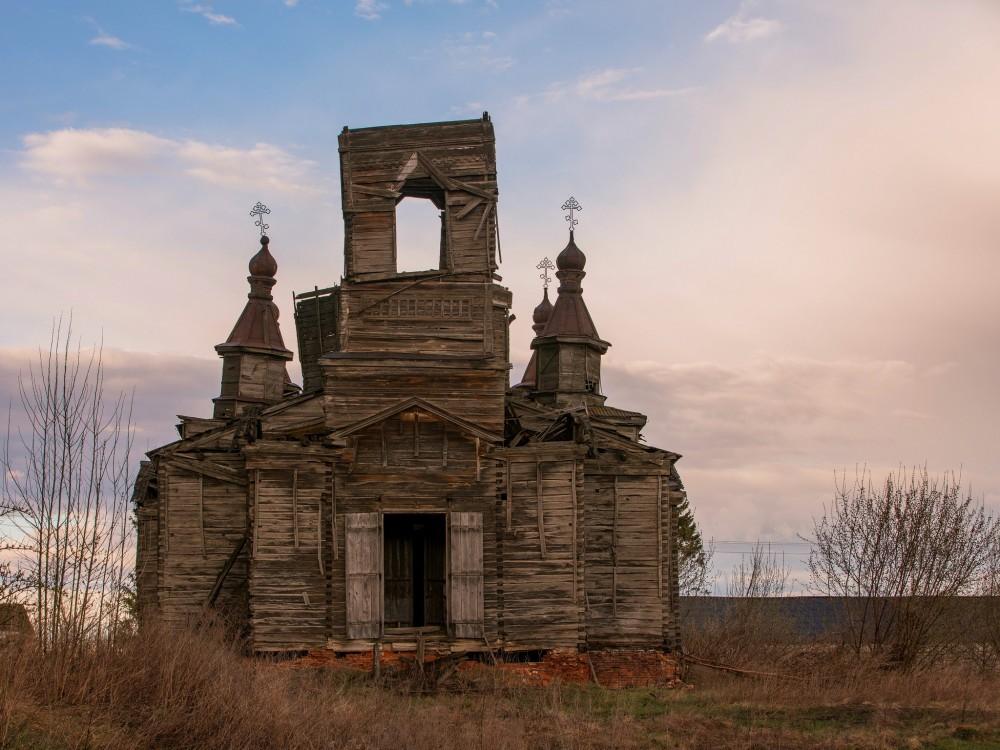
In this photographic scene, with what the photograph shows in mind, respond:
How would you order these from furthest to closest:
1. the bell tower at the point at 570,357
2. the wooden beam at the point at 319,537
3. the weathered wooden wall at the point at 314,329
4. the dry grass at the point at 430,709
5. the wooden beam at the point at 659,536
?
the bell tower at the point at 570,357, the weathered wooden wall at the point at 314,329, the wooden beam at the point at 659,536, the wooden beam at the point at 319,537, the dry grass at the point at 430,709

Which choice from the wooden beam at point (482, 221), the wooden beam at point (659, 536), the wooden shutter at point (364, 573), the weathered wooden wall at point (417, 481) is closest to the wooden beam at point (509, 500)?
the weathered wooden wall at point (417, 481)

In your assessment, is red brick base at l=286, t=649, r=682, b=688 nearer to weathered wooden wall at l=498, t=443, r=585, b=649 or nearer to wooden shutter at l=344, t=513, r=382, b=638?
weathered wooden wall at l=498, t=443, r=585, b=649

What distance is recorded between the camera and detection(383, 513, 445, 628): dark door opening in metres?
24.9

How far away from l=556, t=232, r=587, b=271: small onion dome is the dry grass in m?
14.7

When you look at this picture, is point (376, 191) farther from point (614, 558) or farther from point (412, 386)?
point (614, 558)

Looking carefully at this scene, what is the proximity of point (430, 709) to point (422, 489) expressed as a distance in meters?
5.50

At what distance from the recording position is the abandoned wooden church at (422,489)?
21.6 m

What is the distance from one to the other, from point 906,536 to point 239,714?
53.8ft

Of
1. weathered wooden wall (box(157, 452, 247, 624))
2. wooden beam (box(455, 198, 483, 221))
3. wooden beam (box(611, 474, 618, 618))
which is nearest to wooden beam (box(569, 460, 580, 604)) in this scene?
wooden beam (box(611, 474, 618, 618))

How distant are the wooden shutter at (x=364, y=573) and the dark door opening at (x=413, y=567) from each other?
328 centimetres

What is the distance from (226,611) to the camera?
24297 millimetres

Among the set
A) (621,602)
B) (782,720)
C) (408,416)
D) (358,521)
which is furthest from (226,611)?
(782,720)

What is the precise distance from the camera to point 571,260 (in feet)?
113

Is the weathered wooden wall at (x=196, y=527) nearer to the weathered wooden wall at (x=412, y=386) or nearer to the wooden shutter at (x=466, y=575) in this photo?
the weathered wooden wall at (x=412, y=386)
